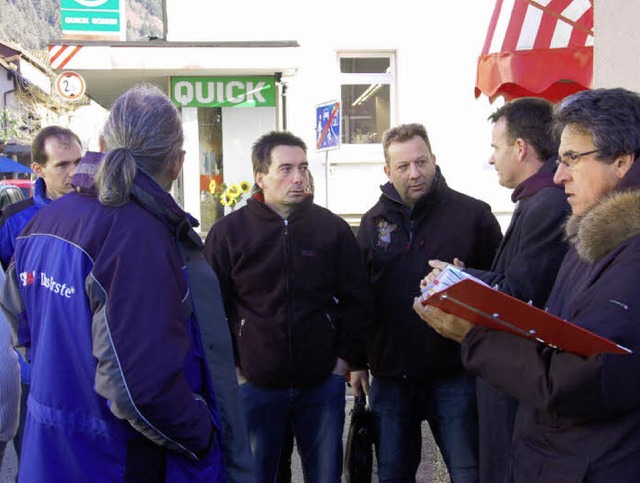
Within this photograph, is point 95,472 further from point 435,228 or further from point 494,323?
point 435,228

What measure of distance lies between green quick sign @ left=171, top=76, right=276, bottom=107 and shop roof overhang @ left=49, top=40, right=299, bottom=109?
0.64 meters

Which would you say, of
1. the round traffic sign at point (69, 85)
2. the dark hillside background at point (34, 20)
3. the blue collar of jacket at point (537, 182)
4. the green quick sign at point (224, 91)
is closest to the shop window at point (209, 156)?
the green quick sign at point (224, 91)

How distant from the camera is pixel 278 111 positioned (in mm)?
13164

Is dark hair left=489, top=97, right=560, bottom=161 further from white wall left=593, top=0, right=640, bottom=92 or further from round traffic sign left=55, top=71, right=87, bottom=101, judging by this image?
round traffic sign left=55, top=71, right=87, bottom=101

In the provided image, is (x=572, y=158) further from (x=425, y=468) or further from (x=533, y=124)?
(x=425, y=468)

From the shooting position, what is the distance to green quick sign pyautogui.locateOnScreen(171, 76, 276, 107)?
43.3 feet

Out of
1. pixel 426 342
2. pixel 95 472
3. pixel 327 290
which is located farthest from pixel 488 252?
→ pixel 95 472

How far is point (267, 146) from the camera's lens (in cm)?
389

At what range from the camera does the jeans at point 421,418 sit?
3.65 metres

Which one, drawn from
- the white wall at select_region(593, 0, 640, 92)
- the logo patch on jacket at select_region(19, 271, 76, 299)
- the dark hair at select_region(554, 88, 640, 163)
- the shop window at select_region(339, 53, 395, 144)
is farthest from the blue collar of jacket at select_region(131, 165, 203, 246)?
the shop window at select_region(339, 53, 395, 144)

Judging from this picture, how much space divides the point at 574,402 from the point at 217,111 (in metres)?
12.1

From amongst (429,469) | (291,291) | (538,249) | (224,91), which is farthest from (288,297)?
(224,91)

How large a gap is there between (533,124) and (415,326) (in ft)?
3.65

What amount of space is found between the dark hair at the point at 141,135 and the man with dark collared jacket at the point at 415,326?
1.74 meters
